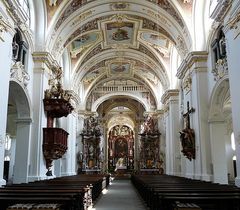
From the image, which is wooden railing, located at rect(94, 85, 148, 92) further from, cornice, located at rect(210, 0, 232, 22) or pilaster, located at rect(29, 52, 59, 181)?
cornice, located at rect(210, 0, 232, 22)

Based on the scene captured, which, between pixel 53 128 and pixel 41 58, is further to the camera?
pixel 41 58

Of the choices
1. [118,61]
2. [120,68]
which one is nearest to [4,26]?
[118,61]

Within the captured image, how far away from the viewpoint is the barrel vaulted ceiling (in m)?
12.8

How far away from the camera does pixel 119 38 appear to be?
57.3ft

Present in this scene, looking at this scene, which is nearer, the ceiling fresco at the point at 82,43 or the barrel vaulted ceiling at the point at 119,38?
the barrel vaulted ceiling at the point at 119,38

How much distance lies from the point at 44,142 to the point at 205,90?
6.29 meters

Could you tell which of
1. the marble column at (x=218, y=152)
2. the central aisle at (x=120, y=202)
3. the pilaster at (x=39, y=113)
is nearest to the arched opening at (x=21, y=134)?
the pilaster at (x=39, y=113)

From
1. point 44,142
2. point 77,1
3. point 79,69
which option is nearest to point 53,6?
point 77,1

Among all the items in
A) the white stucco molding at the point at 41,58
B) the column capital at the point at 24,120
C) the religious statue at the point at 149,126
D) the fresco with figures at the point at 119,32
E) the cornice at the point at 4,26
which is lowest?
the column capital at the point at 24,120

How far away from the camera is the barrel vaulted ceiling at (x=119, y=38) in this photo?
506 inches

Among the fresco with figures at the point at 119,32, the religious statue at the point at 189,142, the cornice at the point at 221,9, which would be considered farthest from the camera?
the fresco with figures at the point at 119,32

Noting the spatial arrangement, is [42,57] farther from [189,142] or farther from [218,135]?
[218,135]

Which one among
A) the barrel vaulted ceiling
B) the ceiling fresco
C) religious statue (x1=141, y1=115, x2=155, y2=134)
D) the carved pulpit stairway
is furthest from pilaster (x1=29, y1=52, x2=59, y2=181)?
religious statue (x1=141, y1=115, x2=155, y2=134)

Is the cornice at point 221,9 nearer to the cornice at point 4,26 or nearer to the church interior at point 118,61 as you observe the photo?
the church interior at point 118,61
